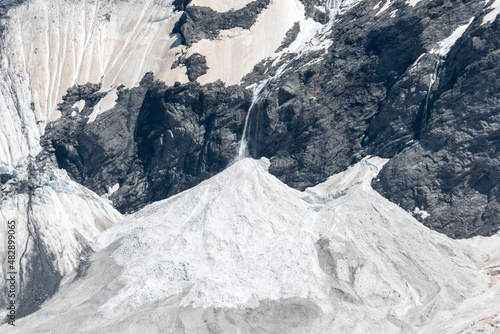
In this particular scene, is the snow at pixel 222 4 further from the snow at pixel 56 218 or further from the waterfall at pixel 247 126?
the snow at pixel 56 218

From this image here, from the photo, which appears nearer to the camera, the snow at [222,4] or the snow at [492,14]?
the snow at [492,14]

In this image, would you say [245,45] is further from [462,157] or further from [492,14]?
[462,157]

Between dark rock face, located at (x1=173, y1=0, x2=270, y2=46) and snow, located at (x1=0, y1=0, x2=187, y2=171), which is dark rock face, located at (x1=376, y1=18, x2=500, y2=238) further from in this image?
dark rock face, located at (x1=173, y1=0, x2=270, y2=46)

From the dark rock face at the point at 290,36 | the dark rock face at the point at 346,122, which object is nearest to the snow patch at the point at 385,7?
the dark rock face at the point at 346,122

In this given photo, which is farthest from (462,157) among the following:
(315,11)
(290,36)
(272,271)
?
(315,11)

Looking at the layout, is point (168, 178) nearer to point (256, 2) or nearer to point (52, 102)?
point (52, 102)

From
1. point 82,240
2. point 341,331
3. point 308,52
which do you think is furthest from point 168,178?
point 341,331

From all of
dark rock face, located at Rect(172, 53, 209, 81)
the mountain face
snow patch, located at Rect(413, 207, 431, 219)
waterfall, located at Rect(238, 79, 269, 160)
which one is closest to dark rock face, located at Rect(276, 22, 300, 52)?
the mountain face
